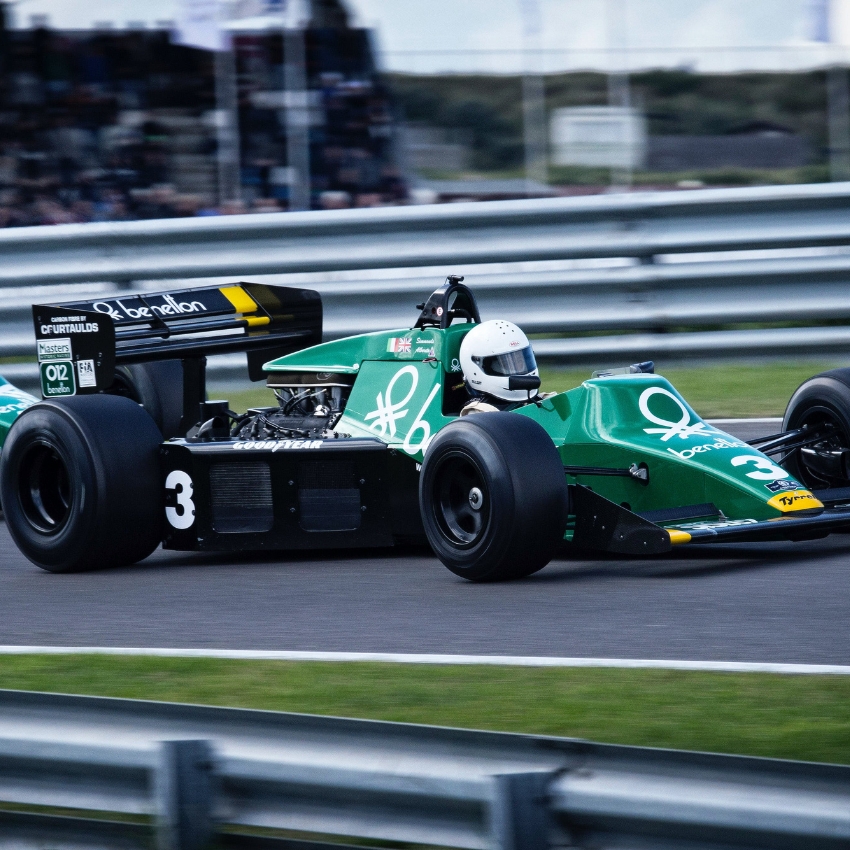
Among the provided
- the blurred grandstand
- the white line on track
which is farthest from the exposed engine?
the blurred grandstand

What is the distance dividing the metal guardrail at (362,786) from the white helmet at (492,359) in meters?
3.50

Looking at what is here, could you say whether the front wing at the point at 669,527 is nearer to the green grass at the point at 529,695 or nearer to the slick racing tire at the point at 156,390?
the green grass at the point at 529,695

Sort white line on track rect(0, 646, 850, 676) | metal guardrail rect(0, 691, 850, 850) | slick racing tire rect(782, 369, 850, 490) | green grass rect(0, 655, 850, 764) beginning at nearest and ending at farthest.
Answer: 1. metal guardrail rect(0, 691, 850, 850)
2. green grass rect(0, 655, 850, 764)
3. white line on track rect(0, 646, 850, 676)
4. slick racing tire rect(782, 369, 850, 490)

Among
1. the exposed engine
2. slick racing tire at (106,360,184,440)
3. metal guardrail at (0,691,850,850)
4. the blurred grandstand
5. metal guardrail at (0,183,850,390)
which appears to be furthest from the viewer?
the blurred grandstand

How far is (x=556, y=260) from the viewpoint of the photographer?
402 inches

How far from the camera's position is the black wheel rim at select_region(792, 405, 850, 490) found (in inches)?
268

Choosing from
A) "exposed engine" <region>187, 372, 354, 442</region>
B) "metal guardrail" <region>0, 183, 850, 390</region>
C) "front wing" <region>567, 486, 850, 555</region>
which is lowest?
"front wing" <region>567, 486, 850, 555</region>

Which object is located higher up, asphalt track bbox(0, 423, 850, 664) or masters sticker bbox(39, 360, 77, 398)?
masters sticker bbox(39, 360, 77, 398)

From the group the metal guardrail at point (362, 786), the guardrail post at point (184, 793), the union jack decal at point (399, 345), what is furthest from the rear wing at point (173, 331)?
the guardrail post at point (184, 793)

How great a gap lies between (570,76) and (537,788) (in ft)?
31.7

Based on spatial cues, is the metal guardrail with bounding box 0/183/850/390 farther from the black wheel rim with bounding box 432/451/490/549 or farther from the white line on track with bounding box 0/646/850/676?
the white line on track with bounding box 0/646/850/676

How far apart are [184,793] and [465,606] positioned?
263 cm

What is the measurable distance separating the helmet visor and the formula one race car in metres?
0.10

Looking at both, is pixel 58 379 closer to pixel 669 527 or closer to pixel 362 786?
pixel 669 527
